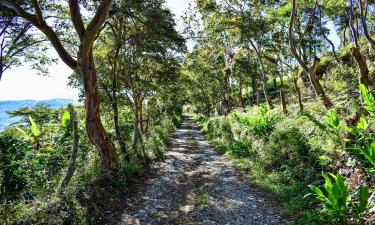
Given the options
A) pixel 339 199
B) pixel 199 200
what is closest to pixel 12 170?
pixel 199 200

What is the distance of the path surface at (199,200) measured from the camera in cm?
677

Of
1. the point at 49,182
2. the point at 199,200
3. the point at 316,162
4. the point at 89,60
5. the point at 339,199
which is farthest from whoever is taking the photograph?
the point at 89,60

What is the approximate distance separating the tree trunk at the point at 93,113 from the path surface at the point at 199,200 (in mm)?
1568

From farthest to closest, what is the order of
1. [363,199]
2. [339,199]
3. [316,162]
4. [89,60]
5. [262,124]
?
1. [262,124]
2. [89,60]
3. [316,162]
4. [339,199]
5. [363,199]

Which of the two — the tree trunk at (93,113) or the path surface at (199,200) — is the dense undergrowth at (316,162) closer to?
the path surface at (199,200)

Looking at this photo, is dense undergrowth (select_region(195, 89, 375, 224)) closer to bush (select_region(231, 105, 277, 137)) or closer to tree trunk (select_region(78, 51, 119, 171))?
bush (select_region(231, 105, 277, 137))

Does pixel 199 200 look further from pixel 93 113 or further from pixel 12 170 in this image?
pixel 12 170

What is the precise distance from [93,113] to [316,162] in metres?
6.46

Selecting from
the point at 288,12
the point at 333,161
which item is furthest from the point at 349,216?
the point at 288,12

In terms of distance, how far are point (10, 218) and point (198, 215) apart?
3909 millimetres

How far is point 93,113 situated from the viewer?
8938 mm

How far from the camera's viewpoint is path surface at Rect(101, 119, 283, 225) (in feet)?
22.2

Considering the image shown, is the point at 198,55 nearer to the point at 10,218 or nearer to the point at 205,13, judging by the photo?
the point at 205,13

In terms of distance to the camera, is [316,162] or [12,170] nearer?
[12,170]
